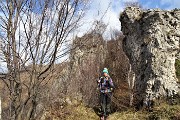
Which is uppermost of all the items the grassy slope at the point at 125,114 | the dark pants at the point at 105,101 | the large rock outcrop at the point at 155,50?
the large rock outcrop at the point at 155,50

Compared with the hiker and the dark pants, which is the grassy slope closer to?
the dark pants

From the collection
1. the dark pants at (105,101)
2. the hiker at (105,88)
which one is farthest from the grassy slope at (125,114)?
the hiker at (105,88)

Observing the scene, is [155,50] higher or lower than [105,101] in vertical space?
higher

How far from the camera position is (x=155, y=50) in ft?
32.3

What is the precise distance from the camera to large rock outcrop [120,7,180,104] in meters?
9.41

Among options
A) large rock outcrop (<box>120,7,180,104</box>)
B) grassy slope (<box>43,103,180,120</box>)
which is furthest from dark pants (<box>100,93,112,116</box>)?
large rock outcrop (<box>120,7,180,104</box>)

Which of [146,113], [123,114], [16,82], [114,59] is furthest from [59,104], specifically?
[114,59]

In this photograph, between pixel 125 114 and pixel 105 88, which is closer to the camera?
pixel 105 88

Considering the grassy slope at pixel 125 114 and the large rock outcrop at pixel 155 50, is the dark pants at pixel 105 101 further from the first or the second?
the large rock outcrop at pixel 155 50

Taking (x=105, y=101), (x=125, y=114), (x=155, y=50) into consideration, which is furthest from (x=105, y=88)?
(x=155, y=50)

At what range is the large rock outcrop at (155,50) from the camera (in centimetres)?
941

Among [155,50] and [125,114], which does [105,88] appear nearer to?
[125,114]

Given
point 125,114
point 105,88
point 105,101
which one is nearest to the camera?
point 105,88

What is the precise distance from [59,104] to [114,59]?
1564cm
